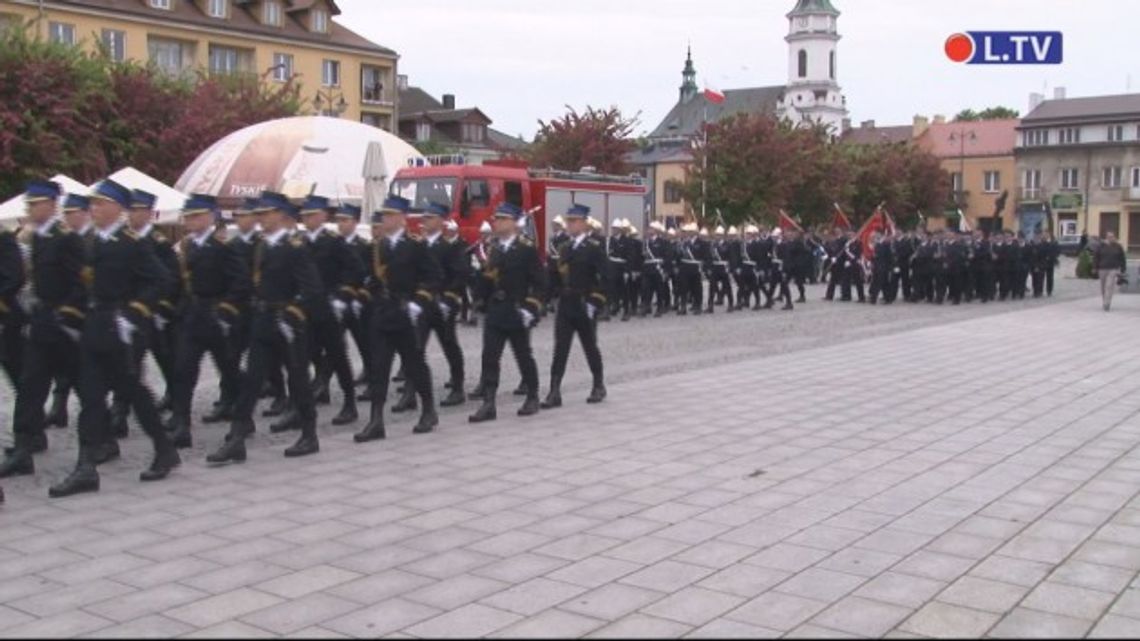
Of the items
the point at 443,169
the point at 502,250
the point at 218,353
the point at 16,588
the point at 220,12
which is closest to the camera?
the point at 16,588

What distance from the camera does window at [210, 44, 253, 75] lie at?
60.5m

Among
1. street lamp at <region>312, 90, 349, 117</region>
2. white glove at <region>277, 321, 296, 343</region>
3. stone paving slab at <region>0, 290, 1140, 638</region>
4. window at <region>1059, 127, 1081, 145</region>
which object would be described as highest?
window at <region>1059, 127, 1081, 145</region>

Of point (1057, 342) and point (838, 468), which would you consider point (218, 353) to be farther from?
point (1057, 342)

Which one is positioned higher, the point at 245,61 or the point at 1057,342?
the point at 245,61

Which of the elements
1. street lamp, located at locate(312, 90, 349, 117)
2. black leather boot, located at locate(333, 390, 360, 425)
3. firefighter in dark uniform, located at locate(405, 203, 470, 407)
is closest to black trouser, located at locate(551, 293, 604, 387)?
firefighter in dark uniform, located at locate(405, 203, 470, 407)

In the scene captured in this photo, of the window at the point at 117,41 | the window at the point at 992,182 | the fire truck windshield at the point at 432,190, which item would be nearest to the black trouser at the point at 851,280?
the fire truck windshield at the point at 432,190

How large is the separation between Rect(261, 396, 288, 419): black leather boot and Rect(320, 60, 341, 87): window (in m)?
56.9

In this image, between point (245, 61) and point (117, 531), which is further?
point (245, 61)

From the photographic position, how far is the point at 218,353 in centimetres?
949

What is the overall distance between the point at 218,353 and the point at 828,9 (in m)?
117

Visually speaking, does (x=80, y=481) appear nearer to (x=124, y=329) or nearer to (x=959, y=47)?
(x=124, y=329)

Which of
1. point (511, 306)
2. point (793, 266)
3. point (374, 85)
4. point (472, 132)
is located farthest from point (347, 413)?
point (472, 132)

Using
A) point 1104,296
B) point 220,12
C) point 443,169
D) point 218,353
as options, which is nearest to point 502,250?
point 218,353

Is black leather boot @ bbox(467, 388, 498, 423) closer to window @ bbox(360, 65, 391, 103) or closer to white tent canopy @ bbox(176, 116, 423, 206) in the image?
white tent canopy @ bbox(176, 116, 423, 206)
